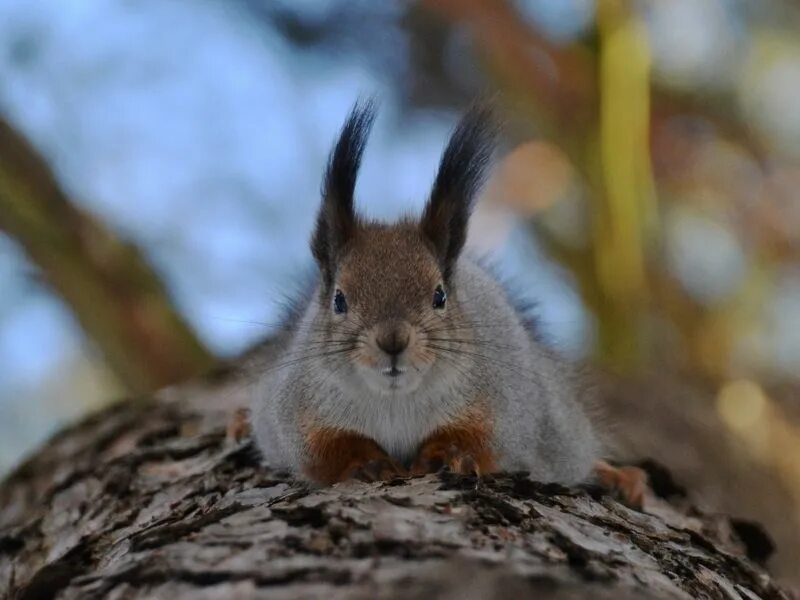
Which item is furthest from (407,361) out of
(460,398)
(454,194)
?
(454,194)

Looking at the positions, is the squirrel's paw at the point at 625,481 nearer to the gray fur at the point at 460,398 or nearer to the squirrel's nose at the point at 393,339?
the gray fur at the point at 460,398

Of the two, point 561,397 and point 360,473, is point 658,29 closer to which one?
point 561,397

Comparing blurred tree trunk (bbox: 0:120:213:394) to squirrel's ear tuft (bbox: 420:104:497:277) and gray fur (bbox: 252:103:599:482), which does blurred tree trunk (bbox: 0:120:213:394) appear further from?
squirrel's ear tuft (bbox: 420:104:497:277)

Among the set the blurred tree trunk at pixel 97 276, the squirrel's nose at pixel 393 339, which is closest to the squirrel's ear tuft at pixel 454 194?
the squirrel's nose at pixel 393 339

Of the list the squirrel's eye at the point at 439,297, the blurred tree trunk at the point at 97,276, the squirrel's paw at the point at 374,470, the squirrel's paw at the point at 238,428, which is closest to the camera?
the squirrel's paw at the point at 374,470

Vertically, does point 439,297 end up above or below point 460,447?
above

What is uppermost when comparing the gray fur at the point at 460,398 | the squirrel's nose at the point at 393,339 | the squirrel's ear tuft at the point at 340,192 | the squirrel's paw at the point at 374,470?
the squirrel's ear tuft at the point at 340,192

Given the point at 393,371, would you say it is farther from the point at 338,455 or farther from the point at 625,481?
the point at 625,481
